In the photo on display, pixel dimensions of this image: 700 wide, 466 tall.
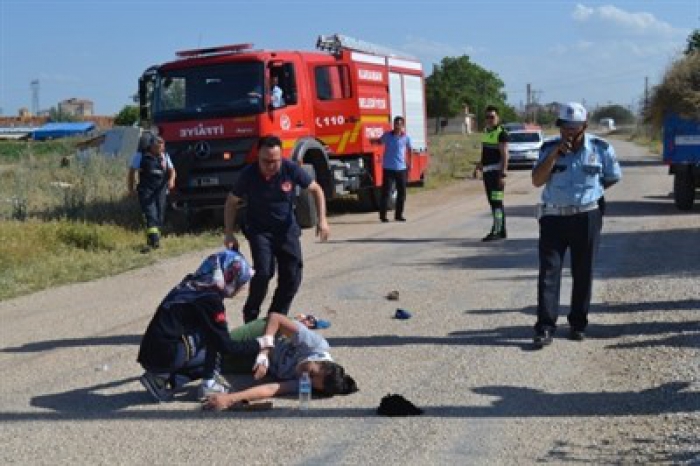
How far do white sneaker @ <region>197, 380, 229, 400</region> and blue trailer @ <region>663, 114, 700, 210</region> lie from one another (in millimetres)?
14094

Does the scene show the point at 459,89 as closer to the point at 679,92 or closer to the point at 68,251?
the point at 679,92

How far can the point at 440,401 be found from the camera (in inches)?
253

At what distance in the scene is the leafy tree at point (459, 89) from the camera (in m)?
108

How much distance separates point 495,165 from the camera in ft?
48.3

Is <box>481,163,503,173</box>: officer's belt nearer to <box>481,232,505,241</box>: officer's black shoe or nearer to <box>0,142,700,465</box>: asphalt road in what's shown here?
<box>481,232,505,241</box>: officer's black shoe

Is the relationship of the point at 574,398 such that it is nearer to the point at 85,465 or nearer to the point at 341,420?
the point at 341,420

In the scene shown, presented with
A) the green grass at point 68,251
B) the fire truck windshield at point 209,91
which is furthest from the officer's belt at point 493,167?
the green grass at point 68,251

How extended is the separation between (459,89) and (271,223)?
10498 centimetres

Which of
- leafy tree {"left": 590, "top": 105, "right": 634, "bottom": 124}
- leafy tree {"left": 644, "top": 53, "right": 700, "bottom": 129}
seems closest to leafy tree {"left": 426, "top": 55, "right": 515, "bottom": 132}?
leafy tree {"left": 590, "top": 105, "right": 634, "bottom": 124}

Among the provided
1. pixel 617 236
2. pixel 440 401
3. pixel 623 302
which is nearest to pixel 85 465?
pixel 440 401

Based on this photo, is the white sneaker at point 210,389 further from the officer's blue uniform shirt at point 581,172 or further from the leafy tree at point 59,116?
the leafy tree at point 59,116

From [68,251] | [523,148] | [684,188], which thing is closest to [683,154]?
[684,188]

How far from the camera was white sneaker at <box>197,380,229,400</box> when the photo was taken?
21.4 ft

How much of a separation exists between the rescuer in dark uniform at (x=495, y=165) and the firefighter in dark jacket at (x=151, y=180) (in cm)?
484
